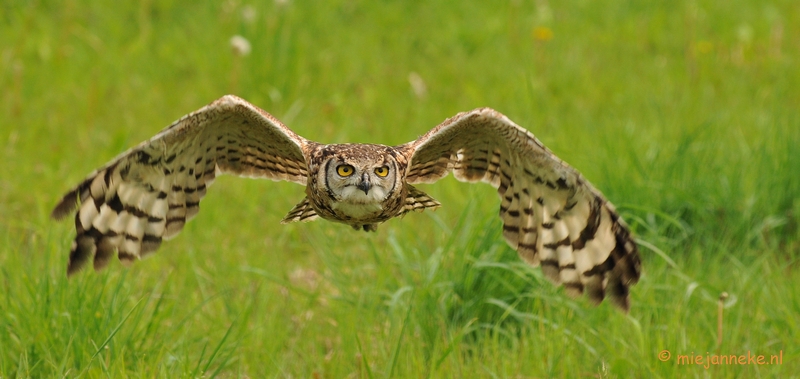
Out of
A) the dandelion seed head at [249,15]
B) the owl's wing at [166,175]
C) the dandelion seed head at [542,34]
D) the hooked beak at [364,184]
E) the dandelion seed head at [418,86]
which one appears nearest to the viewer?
the hooked beak at [364,184]

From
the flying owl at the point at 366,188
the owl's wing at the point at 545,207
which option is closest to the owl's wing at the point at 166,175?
the flying owl at the point at 366,188

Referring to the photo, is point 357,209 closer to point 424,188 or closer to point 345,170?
point 345,170

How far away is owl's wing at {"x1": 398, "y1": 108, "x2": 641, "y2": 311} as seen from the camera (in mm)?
4293

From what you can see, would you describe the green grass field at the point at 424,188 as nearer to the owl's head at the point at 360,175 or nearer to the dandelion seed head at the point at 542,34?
the dandelion seed head at the point at 542,34

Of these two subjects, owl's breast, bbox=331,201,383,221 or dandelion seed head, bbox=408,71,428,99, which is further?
dandelion seed head, bbox=408,71,428,99

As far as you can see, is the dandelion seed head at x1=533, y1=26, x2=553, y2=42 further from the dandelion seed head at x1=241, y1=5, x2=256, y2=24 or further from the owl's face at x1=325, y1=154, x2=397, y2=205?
the owl's face at x1=325, y1=154, x2=397, y2=205

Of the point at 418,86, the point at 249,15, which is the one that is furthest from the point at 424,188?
the point at 249,15

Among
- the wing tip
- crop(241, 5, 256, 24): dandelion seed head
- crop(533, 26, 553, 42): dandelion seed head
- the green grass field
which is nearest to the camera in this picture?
the wing tip

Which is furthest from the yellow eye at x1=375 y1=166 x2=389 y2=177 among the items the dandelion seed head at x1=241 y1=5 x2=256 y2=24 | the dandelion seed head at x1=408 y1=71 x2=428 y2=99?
the dandelion seed head at x1=241 y1=5 x2=256 y2=24

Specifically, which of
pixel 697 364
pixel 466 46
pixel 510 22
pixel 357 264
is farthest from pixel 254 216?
pixel 510 22

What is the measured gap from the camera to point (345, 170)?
4.30 meters

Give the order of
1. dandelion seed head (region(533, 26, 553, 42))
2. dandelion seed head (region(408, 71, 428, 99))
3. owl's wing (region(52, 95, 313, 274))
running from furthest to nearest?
dandelion seed head (region(533, 26, 553, 42))
dandelion seed head (region(408, 71, 428, 99))
owl's wing (region(52, 95, 313, 274))

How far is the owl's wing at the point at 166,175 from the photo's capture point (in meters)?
4.39

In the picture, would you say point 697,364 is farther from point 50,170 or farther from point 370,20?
point 370,20
